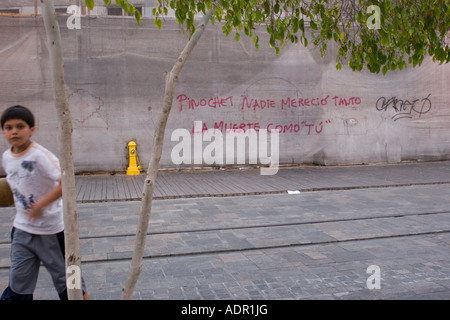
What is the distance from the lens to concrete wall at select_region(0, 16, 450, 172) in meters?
11.9

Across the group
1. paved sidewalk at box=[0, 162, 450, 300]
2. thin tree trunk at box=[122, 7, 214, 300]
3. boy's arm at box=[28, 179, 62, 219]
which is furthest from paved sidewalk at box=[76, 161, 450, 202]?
thin tree trunk at box=[122, 7, 214, 300]

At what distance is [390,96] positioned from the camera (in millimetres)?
14266

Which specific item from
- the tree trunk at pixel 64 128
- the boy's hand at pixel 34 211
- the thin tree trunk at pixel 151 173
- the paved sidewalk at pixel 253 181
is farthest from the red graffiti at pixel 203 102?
the tree trunk at pixel 64 128

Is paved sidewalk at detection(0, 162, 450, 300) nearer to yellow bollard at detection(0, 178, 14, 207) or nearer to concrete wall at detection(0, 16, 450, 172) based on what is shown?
yellow bollard at detection(0, 178, 14, 207)

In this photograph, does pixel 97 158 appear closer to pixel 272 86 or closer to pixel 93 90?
pixel 93 90

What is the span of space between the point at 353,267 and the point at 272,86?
29.4 ft

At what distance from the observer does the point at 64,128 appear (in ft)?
9.16

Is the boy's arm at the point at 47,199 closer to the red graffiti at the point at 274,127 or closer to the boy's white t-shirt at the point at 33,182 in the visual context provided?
the boy's white t-shirt at the point at 33,182

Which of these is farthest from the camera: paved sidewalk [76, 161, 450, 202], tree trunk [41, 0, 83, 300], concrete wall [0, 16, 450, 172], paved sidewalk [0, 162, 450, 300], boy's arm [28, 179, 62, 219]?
concrete wall [0, 16, 450, 172]

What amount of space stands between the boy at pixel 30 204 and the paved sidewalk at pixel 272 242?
1029 millimetres

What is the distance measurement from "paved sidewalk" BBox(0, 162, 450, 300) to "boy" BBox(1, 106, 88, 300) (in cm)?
103
